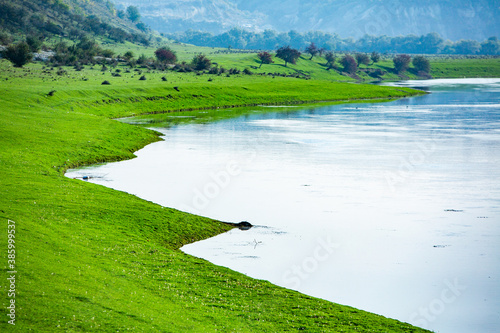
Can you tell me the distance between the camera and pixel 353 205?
137 ft

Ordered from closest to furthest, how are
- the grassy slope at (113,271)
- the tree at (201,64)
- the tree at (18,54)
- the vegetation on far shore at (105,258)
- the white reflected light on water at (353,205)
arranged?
the grassy slope at (113,271)
the vegetation on far shore at (105,258)
the white reflected light on water at (353,205)
the tree at (18,54)
the tree at (201,64)

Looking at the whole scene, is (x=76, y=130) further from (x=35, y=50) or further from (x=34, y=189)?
(x=35, y=50)

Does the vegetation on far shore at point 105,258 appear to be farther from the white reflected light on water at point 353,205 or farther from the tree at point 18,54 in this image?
the tree at point 18,54

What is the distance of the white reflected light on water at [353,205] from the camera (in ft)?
89.4

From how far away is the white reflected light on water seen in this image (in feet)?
89.4

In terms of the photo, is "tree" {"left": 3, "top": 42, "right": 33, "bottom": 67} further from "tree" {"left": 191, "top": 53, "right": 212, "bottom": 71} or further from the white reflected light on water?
"tree" {"left": 191, "top": 53, "right": 212, "bottom": 71}

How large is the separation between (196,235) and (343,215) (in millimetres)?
10645

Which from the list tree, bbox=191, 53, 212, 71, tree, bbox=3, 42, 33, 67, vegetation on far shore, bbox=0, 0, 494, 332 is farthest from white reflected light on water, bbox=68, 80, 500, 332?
tree, bbox=191, 53, 212, 71

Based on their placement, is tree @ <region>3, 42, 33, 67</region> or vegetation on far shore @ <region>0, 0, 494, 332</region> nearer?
vegetation on far shore @ <region>0, 0, 494, 332</region>

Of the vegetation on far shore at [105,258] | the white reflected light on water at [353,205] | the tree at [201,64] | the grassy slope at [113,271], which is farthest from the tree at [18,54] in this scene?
the grassy slope at [113,271]

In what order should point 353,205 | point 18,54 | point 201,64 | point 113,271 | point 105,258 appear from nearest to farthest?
point 113,271, point 105,258, point 353,205, point 18,54, point 201,64

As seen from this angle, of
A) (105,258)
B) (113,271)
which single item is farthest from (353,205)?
(113,271)

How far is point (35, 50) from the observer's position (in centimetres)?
13612

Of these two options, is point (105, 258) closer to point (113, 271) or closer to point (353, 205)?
point (113, 271)
